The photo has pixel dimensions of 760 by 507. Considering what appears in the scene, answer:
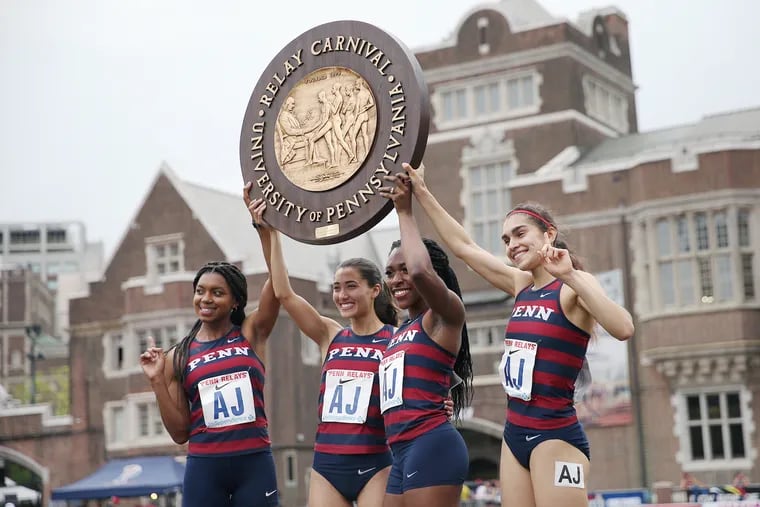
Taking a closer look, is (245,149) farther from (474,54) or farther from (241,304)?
(474,54)

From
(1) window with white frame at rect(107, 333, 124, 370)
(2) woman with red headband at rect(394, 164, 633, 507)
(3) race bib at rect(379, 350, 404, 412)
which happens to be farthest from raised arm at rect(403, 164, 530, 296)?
(1) window with white frame at rect(107, 333, 124, 370)

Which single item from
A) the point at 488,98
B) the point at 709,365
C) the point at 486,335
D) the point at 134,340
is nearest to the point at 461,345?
the point at 709,365

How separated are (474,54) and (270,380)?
1063cm

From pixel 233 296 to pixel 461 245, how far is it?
1.50 m

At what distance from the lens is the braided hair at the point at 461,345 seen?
260 inches

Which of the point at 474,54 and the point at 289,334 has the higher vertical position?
the point at 474,54

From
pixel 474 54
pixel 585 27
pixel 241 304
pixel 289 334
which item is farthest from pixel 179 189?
pixel 241 304

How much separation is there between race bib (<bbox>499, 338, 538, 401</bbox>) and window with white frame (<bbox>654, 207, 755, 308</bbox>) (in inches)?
852

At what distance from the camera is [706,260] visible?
1064 inches

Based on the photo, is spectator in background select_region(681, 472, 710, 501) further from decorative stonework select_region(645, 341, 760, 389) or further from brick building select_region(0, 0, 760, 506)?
decorative stonework select_region(645, 341, 760, 389)

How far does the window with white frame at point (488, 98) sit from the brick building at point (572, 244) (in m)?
0.05

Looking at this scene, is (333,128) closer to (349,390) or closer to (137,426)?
(349,390)

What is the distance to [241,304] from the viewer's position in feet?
23.4

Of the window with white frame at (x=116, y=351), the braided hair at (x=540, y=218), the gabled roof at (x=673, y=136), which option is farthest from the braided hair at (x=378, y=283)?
the window with white frame at (x=116, y=351)
